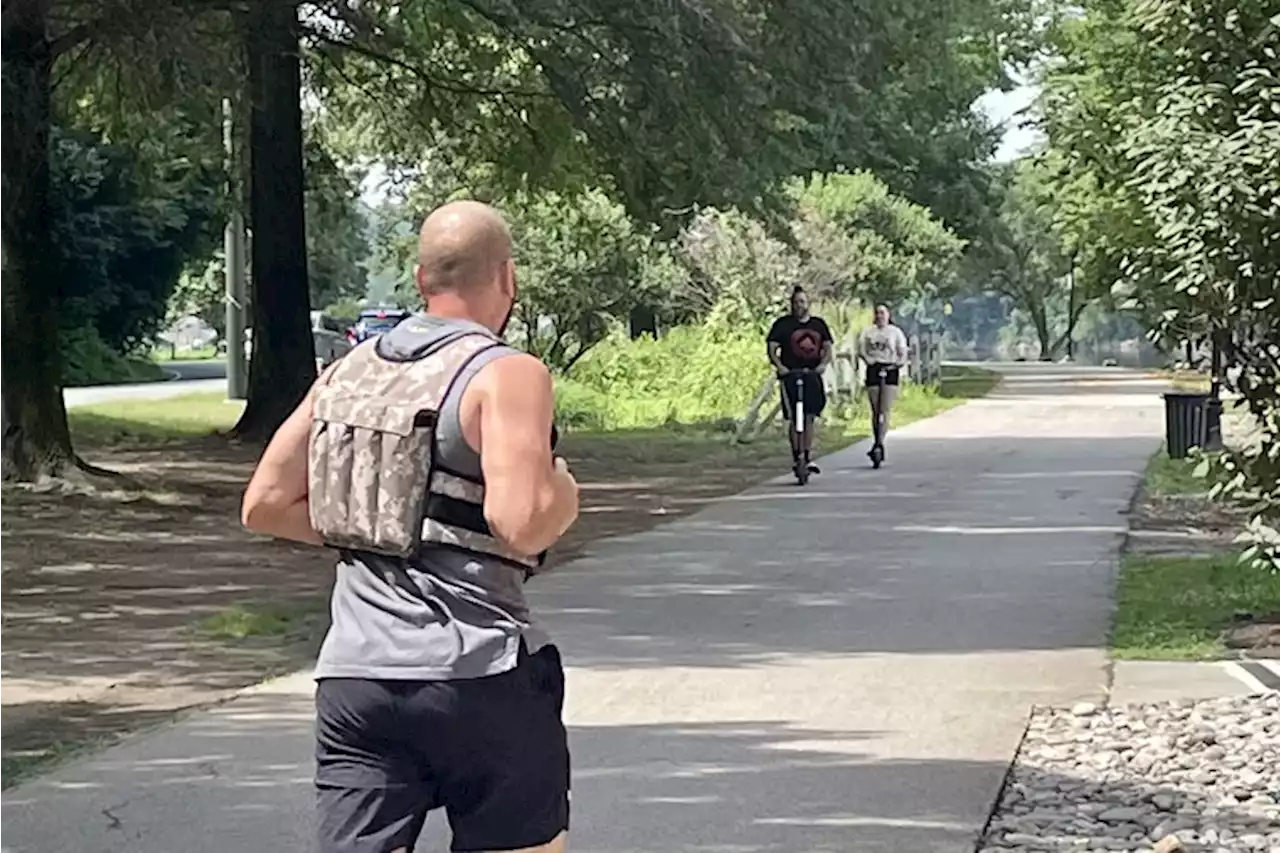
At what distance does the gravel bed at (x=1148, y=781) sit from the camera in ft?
22.8

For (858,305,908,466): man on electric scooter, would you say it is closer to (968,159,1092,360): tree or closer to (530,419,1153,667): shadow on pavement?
(530,419,1153,667): shadow on pavement

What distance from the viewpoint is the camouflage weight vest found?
13.9 feet

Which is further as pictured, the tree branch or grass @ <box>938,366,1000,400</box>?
grass @ <box>938,366,1000,400</box>

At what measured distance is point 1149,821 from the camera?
23.6ft

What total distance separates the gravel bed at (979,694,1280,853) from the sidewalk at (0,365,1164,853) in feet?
0.51

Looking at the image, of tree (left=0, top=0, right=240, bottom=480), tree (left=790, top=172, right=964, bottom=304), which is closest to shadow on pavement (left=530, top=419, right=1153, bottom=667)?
tree (left=0, top=0, right=240, bottom=480)

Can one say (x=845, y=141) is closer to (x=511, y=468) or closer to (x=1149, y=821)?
(x=1149, y=821)

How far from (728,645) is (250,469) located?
13046mm

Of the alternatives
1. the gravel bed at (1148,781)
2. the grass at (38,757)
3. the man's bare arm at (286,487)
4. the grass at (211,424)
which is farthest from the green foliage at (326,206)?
the man's bare arm at (286,487)

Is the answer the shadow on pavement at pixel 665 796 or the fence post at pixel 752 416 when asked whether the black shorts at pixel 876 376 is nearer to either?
the fence post at pixel 752 416

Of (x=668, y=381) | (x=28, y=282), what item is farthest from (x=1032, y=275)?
(x=28, y=282)

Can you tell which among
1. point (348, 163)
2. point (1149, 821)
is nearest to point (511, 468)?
point (1149, 821)

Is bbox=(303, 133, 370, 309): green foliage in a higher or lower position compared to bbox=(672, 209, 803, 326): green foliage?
higher

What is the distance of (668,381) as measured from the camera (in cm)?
3594
